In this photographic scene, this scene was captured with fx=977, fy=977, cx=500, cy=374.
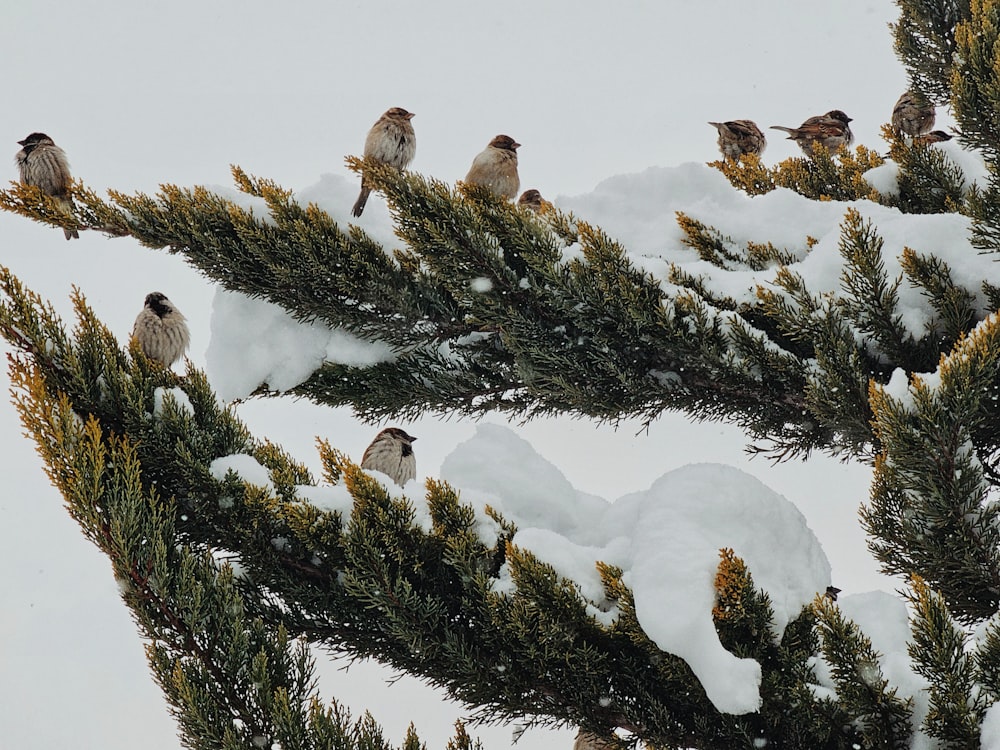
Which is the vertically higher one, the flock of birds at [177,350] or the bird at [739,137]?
the bird at [739,137]

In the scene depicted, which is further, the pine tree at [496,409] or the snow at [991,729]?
the pine tree at [496,409]

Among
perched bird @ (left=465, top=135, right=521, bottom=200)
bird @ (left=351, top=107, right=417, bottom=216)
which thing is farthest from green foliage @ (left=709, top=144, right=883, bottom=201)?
bird @ (left=351, top=107, right=417, bottom=216)

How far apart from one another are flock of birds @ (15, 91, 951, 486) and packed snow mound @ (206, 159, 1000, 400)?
75cm

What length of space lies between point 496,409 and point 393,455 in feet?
7.18

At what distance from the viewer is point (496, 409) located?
14.6 ft

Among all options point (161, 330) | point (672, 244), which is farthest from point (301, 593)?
point (161, 330)

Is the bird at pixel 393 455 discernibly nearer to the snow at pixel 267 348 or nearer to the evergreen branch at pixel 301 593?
the snow at pixel 267 348

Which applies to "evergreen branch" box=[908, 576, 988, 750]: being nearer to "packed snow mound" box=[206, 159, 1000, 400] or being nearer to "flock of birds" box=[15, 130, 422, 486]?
"packed snow mound" box=[206, 159, 1000, 400]

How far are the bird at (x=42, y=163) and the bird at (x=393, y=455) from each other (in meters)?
3.01

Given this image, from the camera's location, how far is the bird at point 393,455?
6457mm

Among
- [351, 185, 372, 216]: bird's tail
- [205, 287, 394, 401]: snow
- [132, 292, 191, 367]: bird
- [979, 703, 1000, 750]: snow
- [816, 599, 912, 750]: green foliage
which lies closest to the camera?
[979, 703, 1000, 750]: snow

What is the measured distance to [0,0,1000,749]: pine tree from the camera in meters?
2.78

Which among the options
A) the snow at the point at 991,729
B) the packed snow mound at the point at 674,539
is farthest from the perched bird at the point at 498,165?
the snow at the point at 991,729

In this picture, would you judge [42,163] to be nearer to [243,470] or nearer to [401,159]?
[401,159]
